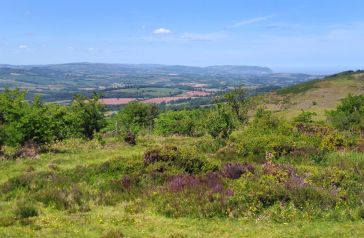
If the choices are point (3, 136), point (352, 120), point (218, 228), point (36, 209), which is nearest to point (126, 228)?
point (218, 228)

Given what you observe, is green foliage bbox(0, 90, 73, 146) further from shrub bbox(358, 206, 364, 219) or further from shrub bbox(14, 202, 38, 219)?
shrub bbox(358, 206, 364, 219)

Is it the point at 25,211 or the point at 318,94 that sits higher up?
the point at 25,211

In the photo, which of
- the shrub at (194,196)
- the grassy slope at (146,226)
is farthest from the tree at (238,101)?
the grassy slope at (146,226)

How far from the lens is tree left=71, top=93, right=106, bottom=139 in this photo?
140ft

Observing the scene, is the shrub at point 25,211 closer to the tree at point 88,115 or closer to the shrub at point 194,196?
the shrub at point 194,196

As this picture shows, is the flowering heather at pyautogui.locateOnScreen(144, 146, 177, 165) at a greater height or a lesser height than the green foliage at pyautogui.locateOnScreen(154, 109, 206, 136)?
greater

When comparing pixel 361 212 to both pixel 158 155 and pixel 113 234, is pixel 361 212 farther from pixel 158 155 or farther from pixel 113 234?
pixel 158 155

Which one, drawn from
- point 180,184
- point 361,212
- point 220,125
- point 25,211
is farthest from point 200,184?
point 220,125

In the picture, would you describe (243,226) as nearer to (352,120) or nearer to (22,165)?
(22,165)

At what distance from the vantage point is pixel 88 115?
141 ft

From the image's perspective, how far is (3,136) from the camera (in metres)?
29.4

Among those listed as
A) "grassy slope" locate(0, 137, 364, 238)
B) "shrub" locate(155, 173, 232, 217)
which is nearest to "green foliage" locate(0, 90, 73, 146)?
"grassy slope" locate(0, 137, 364, 238)

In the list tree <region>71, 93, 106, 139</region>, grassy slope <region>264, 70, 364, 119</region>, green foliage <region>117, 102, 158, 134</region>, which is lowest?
grassy slope <region>264, 70, 364, 119</region>

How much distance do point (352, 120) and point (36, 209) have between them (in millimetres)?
36828
